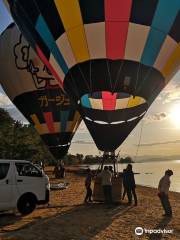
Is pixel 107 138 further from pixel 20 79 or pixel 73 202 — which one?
pixel 20 79

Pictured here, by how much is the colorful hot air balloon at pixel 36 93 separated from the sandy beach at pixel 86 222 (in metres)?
14.7

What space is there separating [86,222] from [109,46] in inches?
245

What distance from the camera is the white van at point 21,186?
49.4ft

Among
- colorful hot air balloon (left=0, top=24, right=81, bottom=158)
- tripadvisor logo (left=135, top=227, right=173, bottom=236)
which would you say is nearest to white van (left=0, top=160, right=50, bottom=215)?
tripadvisor logo (left=135, top=227, right=173, bottom=236)

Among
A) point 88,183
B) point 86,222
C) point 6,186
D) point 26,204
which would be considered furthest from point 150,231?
point 88,183

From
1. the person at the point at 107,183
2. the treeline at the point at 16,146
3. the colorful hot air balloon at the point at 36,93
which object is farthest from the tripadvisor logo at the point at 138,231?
the treeline at the point at 16,146

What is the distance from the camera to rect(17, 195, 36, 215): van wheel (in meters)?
15.6

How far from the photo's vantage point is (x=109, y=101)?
17.8 m

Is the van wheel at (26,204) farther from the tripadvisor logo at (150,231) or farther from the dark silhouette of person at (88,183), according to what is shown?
the tripadvisor logo at (150,231)

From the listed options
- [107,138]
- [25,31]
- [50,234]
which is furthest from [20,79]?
[50,234]

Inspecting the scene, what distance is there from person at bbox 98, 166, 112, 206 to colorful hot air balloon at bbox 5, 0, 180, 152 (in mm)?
2304

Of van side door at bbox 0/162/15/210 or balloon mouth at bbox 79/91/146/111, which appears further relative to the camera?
balloon mouth at bbox 79/91/146/111

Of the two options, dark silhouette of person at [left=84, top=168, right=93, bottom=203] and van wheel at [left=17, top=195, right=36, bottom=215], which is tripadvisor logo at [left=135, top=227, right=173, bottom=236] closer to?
van wheel at [left=17, top=195, right=36, bottom=215]

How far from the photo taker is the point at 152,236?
1258cm
